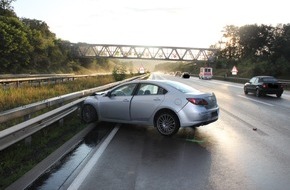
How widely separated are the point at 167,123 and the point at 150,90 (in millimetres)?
1161

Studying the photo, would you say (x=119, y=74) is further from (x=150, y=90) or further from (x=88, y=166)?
(x=88, y=166)

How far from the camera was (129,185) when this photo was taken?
223 inches

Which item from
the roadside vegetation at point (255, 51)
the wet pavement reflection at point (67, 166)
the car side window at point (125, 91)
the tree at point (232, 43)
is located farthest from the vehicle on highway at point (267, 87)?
the tree at point (232, 43)

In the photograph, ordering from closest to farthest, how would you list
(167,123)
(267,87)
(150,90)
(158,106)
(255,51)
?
(167,123)
(158,106)
(150,90)
(267,87)
(255,51)

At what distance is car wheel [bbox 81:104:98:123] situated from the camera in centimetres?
1128

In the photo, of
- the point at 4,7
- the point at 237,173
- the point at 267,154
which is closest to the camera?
the point at 237,173

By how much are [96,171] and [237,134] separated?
4917mm

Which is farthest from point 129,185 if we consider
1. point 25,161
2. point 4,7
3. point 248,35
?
point 248,35

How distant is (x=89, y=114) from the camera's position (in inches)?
448

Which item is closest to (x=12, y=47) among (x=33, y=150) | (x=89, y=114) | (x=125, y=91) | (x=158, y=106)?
(x=89, y=114)

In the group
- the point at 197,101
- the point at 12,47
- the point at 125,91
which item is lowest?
the point at 197,101

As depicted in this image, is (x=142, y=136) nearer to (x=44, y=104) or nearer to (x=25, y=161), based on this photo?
(x=44, y=104)

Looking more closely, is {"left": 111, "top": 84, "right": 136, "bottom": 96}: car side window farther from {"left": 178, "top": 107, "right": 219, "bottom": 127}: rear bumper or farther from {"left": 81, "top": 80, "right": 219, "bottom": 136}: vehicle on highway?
{"left": 178, "top": 107, "right": 219, "bottom": 127}: rear bumper

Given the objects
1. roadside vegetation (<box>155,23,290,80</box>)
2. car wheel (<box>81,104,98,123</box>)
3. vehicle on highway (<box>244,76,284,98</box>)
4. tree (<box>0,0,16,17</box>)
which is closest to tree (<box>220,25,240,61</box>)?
roadside vegetation (<box>155,23,290,80</box>)
